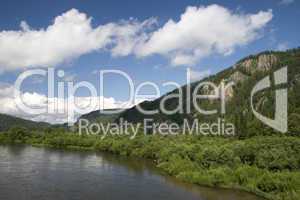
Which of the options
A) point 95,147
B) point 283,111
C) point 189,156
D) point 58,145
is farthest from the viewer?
point 283,111

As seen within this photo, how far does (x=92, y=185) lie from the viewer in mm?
46188

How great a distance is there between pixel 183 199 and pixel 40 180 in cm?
2068

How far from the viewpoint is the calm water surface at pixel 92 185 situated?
40500 millimetres

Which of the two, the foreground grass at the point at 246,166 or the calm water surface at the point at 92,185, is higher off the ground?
the foreground grass at the point at 246,166

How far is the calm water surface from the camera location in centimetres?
4050

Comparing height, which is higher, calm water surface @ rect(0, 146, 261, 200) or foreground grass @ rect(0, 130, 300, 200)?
foreground grass @ rect(0, 130, 300, 200)

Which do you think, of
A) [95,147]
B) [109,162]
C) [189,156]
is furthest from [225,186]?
[95,147]

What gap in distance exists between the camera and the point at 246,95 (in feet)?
602

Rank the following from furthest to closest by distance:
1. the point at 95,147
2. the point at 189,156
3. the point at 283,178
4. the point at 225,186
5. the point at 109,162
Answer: the point at 95,147 < the point at 109,162 < the point at 189,156 < the point at 225,186 < the point at 283,178

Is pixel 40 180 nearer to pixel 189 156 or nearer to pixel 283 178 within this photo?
pixel 189 156

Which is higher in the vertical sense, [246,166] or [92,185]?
[246,166]

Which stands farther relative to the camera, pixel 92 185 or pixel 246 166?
pixel 246 166

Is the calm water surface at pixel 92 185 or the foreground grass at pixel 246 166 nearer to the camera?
the calm water surface at pixel 92 185

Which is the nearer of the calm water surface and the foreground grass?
the calm water surface
